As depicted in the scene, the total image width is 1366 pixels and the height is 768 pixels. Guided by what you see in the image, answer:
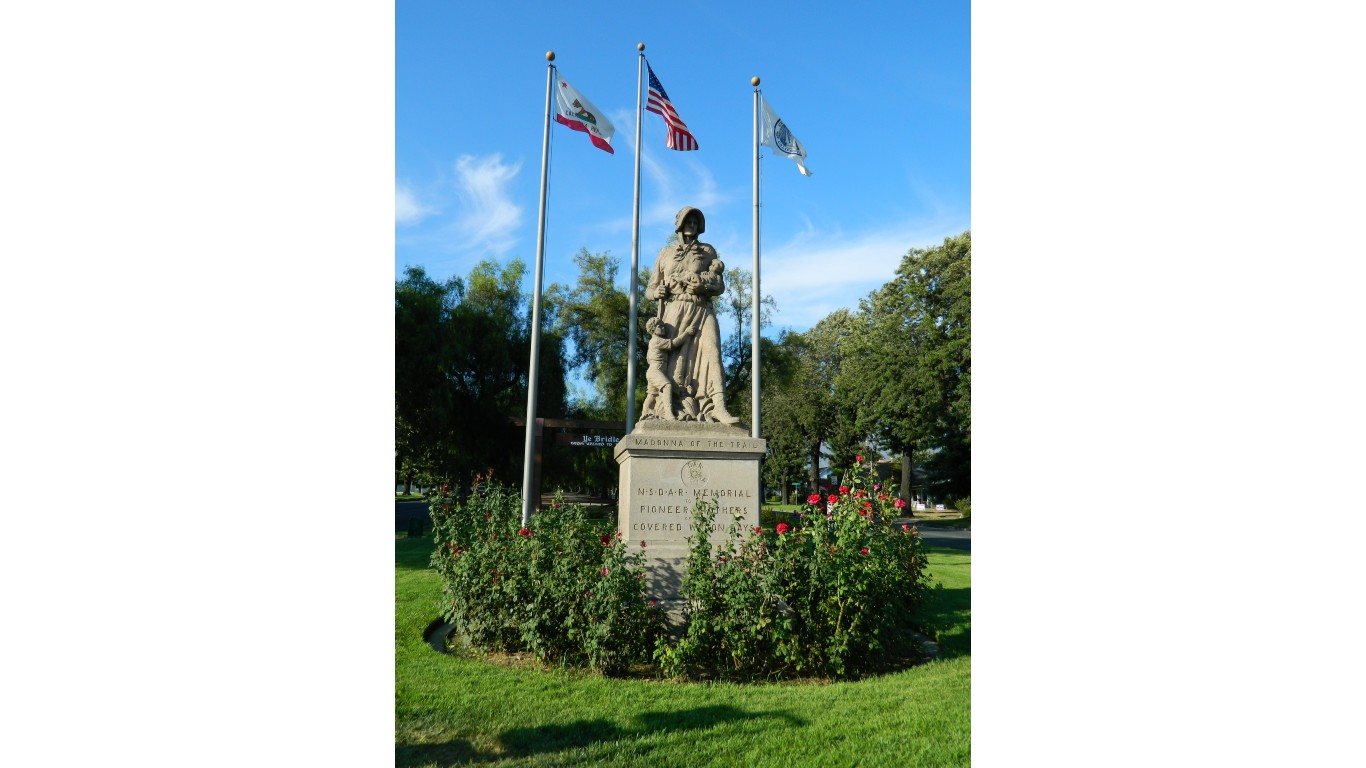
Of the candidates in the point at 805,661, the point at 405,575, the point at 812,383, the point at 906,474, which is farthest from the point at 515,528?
the point at 812,383

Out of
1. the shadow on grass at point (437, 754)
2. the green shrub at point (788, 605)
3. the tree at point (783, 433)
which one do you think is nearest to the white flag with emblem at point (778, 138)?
the green shrub at point (788, 605)

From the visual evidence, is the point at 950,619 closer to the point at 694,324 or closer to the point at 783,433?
the point at 694,324

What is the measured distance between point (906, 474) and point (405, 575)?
25196 millimetres

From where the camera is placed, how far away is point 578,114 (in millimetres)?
12781

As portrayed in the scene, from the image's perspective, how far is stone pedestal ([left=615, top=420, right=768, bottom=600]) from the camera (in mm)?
7348

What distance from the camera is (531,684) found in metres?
5.71

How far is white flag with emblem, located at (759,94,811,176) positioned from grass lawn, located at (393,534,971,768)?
9284 mm

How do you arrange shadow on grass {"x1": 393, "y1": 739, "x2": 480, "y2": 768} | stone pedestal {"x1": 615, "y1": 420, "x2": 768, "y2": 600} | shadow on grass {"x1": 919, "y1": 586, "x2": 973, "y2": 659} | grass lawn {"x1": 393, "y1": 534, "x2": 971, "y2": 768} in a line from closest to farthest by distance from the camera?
shadow on grass {"x1": 393, "y1": 739, "x2": 480, "y2": 768} < grass lawn {"x1": 393, "y1": 534, "x2": 971, "y2": 768} < stone pedestal {"x1": 615, "y1": 420, "x2": 768, "y2": 600} < shadow on grass {"x1": 919, "y1": 586, "x2": 973, "y2": 659}

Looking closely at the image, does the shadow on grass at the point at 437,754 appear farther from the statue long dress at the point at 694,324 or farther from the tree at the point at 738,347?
the tree at the point at 738,347

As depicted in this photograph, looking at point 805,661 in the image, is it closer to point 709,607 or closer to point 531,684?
point 709,607

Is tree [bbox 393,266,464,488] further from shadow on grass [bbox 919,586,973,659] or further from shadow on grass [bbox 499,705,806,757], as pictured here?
shadow on grass [bbox 499,705,806,757]

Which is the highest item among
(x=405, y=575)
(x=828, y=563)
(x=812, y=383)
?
(x=812, y=383)

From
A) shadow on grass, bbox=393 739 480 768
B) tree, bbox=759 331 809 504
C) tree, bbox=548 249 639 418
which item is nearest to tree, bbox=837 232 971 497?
tree, bbox=759 331 809 504

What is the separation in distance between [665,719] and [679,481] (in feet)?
9.23
